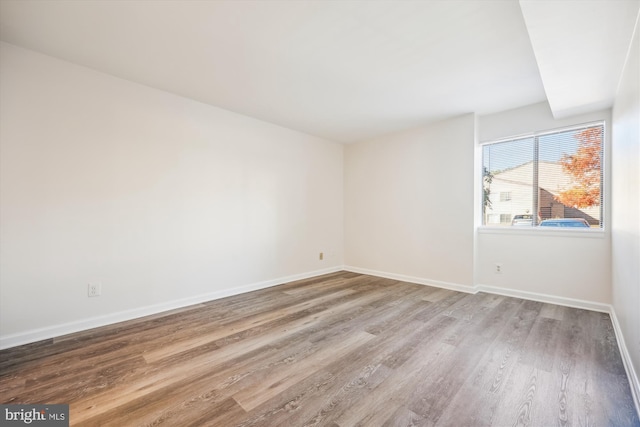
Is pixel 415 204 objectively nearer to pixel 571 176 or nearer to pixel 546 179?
pixel 546 179

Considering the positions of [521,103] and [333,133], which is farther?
[333,133]

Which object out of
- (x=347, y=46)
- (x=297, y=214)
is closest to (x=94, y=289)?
Answer: (x=297, y=214)

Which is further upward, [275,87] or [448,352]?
[275,87]

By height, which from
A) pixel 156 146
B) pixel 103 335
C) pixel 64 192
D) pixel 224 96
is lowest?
pixel 103 335

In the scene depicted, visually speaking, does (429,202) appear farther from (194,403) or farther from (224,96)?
(194,403)

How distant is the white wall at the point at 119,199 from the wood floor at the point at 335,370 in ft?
1.26

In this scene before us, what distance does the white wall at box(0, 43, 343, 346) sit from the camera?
91.8 inches

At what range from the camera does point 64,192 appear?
99.3 inches

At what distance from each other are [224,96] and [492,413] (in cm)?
366

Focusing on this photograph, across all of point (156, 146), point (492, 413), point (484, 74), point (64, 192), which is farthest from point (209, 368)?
point (484, 74)

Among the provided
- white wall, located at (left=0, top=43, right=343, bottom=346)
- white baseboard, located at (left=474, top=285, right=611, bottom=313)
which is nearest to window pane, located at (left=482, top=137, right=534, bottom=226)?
white baseboard, located at (left=474, top=285, right=611, bottom=313)

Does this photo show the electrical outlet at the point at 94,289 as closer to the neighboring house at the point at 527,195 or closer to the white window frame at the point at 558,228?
the white window frame at the point at 558,228

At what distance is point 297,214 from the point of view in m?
4.61

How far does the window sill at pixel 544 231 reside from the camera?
10.1 ft
